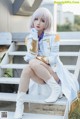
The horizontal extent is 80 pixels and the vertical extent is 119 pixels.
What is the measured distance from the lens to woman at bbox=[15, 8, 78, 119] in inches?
132

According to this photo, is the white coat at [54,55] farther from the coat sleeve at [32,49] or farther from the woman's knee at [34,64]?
the woman's knee at [34,64]

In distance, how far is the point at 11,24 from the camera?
597 centimetres

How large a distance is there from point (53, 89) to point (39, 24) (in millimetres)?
752

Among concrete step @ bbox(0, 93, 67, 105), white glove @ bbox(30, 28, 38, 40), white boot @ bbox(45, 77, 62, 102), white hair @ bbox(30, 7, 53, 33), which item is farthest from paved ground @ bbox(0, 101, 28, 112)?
white hair @ bbox(30, 7, 53, 33)

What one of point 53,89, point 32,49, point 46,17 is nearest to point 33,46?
point 32,49

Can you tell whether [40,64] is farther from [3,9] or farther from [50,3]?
[50,3]

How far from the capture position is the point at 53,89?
342cm

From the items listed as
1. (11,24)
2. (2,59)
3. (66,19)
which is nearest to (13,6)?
(11,24)

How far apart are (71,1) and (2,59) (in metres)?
2.38

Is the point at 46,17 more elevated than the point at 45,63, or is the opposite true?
the point at 46,17

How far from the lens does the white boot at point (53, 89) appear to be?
3392mm

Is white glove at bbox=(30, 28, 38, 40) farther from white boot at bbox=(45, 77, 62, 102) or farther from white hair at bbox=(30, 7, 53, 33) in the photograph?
white boot at bbox=(45, 77, 62, 102)

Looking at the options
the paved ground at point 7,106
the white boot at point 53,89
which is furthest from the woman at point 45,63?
the paved ground at point 7,106

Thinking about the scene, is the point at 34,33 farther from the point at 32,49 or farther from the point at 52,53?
the point at 52,53
